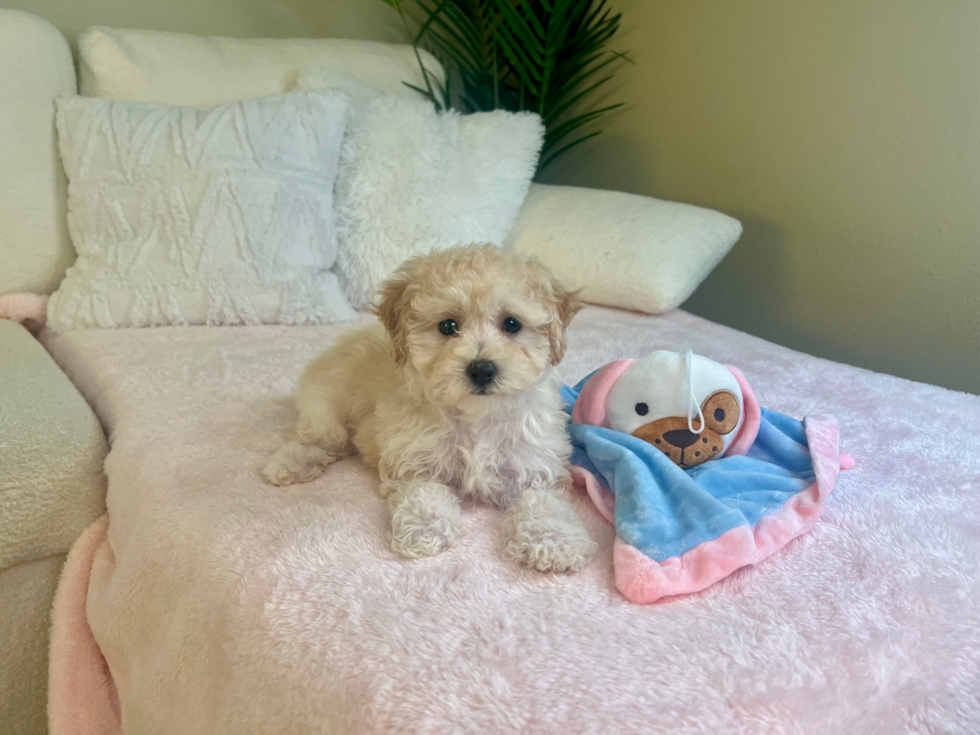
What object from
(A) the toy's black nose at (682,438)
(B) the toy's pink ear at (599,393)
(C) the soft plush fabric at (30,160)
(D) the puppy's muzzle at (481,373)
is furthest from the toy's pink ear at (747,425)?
(C) the soft plush fabric at (30,160)

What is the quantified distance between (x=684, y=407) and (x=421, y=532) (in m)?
0.53

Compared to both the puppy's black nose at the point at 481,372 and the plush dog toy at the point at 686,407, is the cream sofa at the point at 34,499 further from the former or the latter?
the plush dog toy at the point at 686,407

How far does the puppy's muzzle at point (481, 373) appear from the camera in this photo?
1079mm

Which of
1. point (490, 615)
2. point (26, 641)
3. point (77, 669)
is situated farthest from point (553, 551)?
point (26, 641)

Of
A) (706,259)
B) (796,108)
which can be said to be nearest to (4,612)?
(706,259)

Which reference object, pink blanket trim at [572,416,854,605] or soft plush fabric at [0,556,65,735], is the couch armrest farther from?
pink blanket trim at [572,416,854,605]

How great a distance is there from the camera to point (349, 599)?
88cm

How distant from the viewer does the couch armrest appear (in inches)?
48.2

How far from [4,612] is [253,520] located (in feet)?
2.13

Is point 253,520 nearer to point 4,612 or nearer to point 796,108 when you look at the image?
point 4,612

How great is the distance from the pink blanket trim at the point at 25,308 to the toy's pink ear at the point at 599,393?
Result: 5.41 feet

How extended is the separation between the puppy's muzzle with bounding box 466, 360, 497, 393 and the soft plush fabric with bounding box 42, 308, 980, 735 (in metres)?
0.25

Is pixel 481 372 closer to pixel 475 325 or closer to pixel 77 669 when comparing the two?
pixel 475 325

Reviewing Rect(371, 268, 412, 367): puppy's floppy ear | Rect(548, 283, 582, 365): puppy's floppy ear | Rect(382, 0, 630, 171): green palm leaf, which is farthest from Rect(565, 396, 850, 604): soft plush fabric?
Rect(382, 0, 630, 171): green palm leaf
